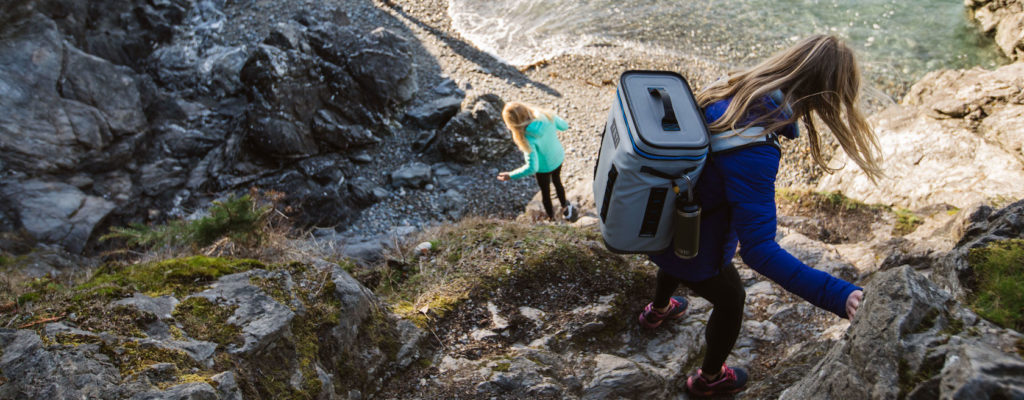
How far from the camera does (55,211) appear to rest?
35.8 feet

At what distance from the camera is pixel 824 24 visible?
1652 centimetres

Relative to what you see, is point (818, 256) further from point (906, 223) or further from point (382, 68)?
point (382, 68)

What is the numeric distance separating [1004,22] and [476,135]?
51.1 feet

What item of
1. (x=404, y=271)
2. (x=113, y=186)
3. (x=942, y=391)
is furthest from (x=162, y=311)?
(x=113, y=186)

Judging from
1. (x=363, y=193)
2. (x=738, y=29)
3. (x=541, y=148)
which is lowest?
(x=363, y=193)

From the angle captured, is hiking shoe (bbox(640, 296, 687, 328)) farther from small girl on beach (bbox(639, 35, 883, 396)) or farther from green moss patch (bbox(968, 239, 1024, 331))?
green moss patch (bbox(968, 239, 1024, 331))

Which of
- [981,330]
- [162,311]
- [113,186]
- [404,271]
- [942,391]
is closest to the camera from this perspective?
[942,391]

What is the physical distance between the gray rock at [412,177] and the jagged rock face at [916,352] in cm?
1057

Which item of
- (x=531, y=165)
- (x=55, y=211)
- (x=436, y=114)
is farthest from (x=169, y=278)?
(x=436, y=114)

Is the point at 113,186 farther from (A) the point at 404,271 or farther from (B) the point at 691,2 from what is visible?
(B) the point at 691,2

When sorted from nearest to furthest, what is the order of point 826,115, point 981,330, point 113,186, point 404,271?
1. point 981,330
2. point 826,115
3. point 404,271
4. point 113,186

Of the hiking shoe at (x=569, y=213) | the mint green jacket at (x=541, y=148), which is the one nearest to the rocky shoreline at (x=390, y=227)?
the hiking shoe at (x=569, y=213)

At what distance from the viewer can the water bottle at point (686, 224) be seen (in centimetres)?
261

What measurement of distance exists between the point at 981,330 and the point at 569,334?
2.57 m
